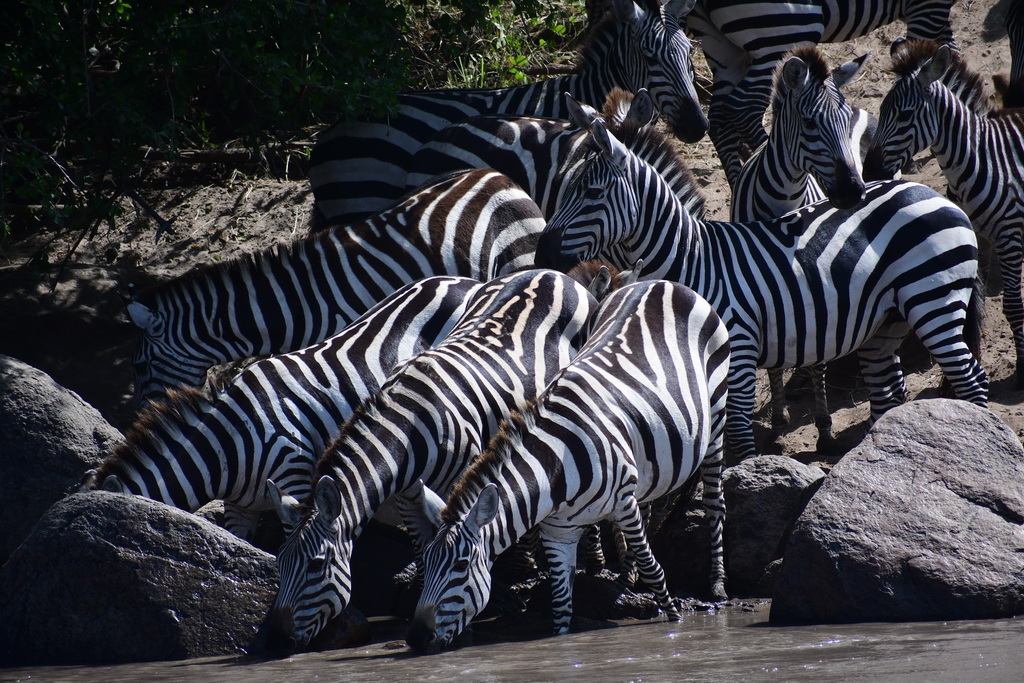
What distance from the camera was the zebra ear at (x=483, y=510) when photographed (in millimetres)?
5254

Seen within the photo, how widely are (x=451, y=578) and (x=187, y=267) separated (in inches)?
212

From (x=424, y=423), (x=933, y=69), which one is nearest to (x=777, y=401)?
(x=933, y=69)

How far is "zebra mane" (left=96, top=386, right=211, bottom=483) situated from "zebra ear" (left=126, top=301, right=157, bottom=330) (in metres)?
1.25

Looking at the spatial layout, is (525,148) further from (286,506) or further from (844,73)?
(286,506)

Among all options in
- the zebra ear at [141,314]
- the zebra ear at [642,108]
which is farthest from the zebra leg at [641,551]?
the zebra ear at [642,108]

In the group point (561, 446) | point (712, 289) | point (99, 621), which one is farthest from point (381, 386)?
point (712, 289)

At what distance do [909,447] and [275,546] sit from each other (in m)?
3.68

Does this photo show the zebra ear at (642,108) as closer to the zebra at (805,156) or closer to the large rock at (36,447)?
the zebra at (805,156)

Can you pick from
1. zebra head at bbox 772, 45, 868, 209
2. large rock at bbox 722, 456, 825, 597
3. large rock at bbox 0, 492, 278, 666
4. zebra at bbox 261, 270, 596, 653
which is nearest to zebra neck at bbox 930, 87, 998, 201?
zebra head at bbox 772, 45, 868, 209

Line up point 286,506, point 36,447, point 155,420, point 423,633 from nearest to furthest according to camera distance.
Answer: point 423,633 < point 286,506 < point 155,420 < point 36,447

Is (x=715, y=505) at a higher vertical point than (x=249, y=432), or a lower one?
lower

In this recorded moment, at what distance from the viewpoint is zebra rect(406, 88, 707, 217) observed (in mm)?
8742

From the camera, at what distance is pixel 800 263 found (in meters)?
7.69

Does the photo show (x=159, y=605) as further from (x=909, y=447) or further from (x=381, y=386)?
(x=909, y=447)
